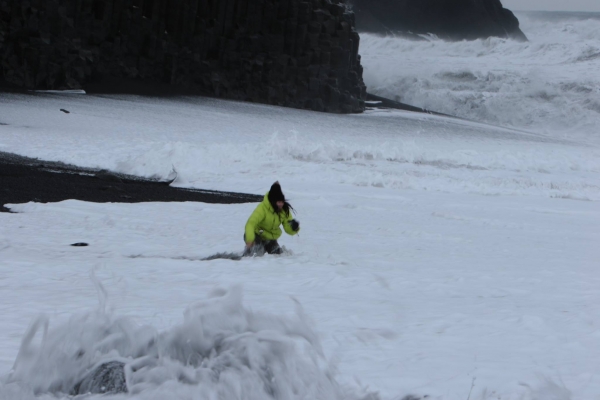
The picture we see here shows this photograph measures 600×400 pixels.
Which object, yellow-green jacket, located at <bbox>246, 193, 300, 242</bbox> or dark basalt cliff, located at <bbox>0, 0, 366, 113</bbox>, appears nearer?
yellow-green jacket, located at <bbox>246, 193, 300, 242</bbox>

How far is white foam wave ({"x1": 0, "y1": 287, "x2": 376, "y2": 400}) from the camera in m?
2.94

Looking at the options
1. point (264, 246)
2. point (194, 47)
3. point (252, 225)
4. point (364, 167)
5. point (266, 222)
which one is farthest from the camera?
point (194, 47)

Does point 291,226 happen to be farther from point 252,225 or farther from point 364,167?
point 364,167

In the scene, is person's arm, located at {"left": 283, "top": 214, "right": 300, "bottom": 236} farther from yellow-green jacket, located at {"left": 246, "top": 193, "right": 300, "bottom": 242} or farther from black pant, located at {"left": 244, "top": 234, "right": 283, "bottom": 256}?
black pant, located at {"left": 244, "top": 234, "right": 283, "bottom": 256}

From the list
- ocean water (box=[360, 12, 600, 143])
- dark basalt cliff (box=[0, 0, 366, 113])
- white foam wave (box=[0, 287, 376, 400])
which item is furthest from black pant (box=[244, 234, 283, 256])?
ocean water (box=[360, 12, 600, 143])

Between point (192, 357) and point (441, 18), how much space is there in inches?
3370

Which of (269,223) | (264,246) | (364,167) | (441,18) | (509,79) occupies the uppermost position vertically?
(441,18)

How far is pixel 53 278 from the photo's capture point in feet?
17.1

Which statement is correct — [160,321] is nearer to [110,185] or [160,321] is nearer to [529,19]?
[110,185]

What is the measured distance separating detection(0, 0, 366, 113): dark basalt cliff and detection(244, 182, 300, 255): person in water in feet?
109

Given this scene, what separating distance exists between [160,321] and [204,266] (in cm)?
225

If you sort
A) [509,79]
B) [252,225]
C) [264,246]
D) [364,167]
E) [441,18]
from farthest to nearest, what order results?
[441,18], [509,79], [364,167], [264,246], [252,225]

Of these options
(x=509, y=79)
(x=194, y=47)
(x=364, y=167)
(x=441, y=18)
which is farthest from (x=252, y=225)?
(x=441, y=18)

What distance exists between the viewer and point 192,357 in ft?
10.5
